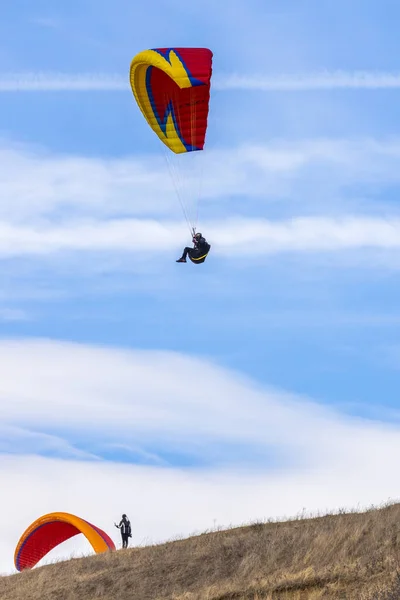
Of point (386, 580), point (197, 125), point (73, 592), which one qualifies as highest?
point (197, 125)

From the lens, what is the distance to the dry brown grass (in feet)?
80.7

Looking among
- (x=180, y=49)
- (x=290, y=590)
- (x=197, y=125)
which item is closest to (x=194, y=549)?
(x=290, y=590)

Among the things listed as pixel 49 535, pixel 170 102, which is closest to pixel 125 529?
pixel 49 535

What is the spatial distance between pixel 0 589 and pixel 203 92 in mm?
17886

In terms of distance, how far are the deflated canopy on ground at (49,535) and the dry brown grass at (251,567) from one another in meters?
4.10

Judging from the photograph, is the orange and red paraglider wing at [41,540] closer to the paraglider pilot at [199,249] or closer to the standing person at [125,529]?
the standing person at [125,529]

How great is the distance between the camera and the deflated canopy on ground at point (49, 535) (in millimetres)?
38250

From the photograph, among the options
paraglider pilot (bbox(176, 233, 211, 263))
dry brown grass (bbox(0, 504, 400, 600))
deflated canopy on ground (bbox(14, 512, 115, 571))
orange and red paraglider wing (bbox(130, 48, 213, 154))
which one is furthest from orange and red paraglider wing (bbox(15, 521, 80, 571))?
orange and red paraglider wing (bbox(130, 48, 213, 154))

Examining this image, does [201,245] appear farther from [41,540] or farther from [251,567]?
[41,540]

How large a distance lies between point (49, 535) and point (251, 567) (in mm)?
15422

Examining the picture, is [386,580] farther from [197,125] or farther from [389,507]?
[197,125]

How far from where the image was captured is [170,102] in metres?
33.4

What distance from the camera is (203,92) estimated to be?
31.9 m

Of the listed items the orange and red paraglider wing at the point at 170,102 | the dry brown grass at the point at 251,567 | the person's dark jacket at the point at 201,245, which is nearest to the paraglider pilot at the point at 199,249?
the person's dark jacket at the point at 201,245
